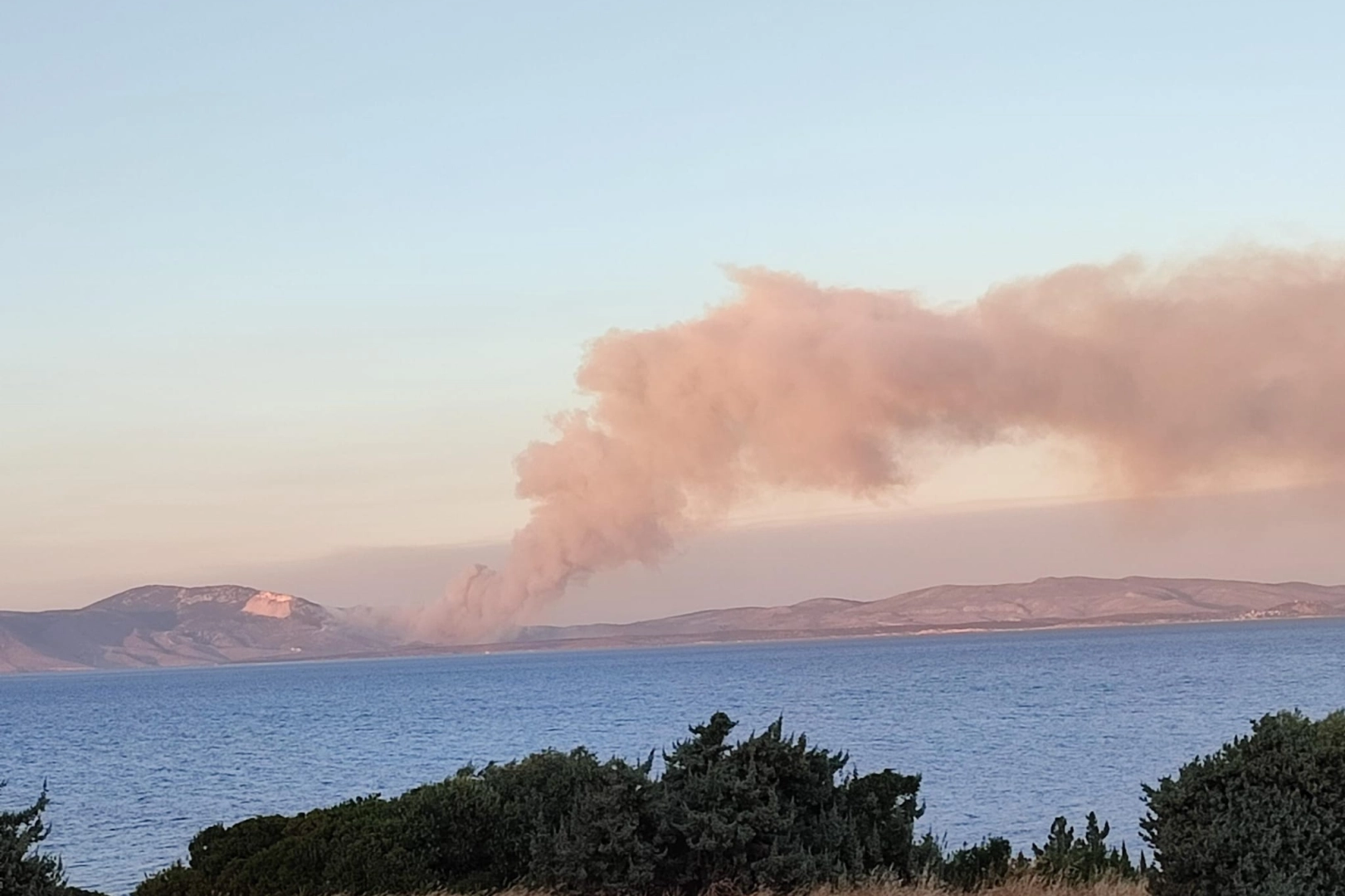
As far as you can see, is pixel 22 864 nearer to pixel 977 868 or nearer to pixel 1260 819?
pixel 977 868

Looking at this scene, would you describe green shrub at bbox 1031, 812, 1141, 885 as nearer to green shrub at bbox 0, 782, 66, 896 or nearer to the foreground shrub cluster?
the foreground shrub cluster

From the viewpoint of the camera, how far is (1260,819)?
491 inches

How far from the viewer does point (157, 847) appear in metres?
47.6

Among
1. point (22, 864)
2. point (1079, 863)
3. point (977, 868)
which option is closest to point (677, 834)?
point (977, 868)

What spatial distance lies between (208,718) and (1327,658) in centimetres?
10778

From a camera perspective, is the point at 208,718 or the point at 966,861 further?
the point at 208,718

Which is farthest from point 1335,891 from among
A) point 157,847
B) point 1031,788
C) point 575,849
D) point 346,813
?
point 157,847

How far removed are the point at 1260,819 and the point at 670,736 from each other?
73.8 metres

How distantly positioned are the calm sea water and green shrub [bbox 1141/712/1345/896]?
2339 centimetres

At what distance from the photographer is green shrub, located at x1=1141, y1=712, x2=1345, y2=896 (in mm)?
12219

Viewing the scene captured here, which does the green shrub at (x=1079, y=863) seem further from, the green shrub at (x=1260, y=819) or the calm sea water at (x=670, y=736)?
the calm sea water at (x=670, y=736)

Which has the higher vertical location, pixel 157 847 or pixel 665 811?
pixel 665 811

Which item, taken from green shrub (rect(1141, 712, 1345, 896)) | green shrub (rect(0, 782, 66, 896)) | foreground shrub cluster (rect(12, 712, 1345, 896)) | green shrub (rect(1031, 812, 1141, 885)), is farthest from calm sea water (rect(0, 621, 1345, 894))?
green shrub (rect(0, 782, 66, 896))

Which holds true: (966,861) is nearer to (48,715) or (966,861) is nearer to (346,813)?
(346,813)
